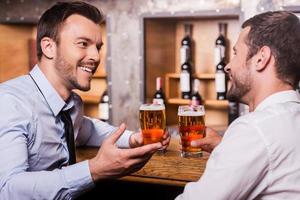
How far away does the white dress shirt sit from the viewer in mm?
1239

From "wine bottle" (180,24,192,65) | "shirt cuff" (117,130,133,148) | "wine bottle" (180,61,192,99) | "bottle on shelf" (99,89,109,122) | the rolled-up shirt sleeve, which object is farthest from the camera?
"bottle on shelf" (99,89,109,122)

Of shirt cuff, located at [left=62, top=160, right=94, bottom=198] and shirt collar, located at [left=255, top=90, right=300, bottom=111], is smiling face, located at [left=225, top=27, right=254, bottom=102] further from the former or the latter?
shirt cuff, located at [left=62, top=160, right=94, bottom=198]

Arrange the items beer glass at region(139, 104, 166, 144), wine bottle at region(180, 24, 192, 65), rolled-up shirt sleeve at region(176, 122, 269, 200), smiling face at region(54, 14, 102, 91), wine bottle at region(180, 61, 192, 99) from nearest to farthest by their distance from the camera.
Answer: rolled-up shirt sleeve at region(176, 122, 269, 200)
beer glass at region(139, 104, 166, 144)
smiling face at region(54, 14, 102, 91)
wine bottle at region(180, 61, 192, 99)
wine bottle at region(180, 24, 192, 65)

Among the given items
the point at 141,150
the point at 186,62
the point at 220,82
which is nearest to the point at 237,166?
the point at 141,150

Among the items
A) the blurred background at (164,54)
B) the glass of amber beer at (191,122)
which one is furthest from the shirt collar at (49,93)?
the blurred background at (164,54)

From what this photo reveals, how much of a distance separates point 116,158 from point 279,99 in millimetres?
540

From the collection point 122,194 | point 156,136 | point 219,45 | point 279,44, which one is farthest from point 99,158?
point 219,45

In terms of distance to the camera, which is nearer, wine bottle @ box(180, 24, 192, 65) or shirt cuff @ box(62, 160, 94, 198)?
shirt cuff @ box(62, 160, 94, 198)

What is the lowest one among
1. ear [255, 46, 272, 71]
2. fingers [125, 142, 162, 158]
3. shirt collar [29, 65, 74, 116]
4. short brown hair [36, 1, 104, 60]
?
fingers [125, 142, 162, 158]

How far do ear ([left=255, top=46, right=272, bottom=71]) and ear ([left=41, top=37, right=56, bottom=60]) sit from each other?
2.75 ft

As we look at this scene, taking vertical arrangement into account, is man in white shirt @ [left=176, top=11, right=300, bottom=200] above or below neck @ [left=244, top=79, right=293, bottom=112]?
below

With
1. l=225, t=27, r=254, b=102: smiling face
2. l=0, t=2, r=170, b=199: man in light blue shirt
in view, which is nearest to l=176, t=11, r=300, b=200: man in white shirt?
l=225, t=27, r=254, b=102: smiling face

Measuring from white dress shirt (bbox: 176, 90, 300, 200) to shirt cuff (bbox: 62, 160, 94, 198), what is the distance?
1.14 ft

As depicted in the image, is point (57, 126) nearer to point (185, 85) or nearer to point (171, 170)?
point (171, 170)
